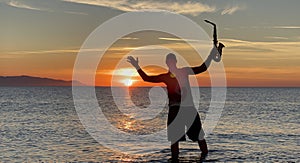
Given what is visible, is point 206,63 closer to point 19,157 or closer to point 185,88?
point 185,88

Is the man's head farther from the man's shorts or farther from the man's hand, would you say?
the man's shorts

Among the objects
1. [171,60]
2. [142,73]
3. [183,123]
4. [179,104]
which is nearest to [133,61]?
[142,73]

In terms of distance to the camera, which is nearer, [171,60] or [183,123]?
[171,60]

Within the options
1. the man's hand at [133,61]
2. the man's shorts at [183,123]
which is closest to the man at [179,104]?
the man's shorts at [183,123]

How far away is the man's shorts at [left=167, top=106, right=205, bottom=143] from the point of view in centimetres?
1487

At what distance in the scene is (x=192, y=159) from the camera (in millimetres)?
17641

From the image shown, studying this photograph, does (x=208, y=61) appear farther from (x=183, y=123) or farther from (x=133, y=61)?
(x=183, y=123)

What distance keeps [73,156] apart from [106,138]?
25.9ft

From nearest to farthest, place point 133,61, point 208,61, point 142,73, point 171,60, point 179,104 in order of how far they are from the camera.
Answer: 1. point 208,61
2. point 133,61
3. point 142,73
4. point 171,60
5. point 179,104

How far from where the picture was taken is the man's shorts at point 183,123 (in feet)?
48.8

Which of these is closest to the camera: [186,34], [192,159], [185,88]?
[185,88]

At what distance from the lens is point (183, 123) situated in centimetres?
1495

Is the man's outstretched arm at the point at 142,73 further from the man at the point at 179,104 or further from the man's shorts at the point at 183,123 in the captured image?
the man's shorts at the point at 183,123

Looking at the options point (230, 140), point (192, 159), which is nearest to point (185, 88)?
point (192, 159)
